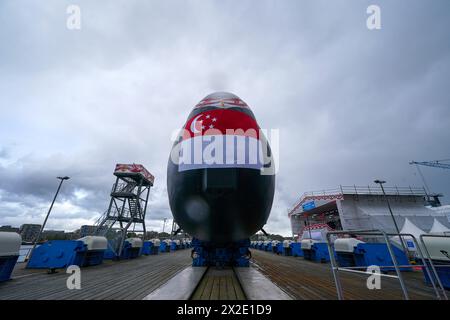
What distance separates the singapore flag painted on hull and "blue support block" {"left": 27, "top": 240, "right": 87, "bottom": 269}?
9.46 metres

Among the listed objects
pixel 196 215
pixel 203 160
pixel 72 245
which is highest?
pixel 203 160

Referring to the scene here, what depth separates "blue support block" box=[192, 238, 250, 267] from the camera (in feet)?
24.9

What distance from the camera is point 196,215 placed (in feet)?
12.4

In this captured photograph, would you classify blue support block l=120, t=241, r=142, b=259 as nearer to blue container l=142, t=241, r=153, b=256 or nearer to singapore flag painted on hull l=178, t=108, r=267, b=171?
blue container l=142, t=241, r=153, b=256

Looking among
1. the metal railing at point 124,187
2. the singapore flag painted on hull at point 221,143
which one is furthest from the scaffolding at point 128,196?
the singapore flag painted on hull at point 221,143

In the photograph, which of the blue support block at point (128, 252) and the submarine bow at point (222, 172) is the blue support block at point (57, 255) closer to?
the blue support block at point (128, 252)

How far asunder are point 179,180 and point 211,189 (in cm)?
81

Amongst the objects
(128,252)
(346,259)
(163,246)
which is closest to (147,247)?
(128,252)

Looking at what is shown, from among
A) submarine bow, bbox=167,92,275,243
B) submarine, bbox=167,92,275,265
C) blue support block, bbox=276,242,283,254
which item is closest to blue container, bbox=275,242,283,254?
blue support block, bbox=276,242,283,254

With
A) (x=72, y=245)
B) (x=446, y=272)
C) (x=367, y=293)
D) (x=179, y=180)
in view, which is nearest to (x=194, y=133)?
(x=179, y=180)

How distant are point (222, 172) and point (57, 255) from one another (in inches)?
422

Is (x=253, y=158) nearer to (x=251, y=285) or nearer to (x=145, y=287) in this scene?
(x=251, y=285)

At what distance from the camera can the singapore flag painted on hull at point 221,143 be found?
3334mm

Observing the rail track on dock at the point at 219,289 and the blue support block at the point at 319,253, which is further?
the blue support block at the point at 319,253
